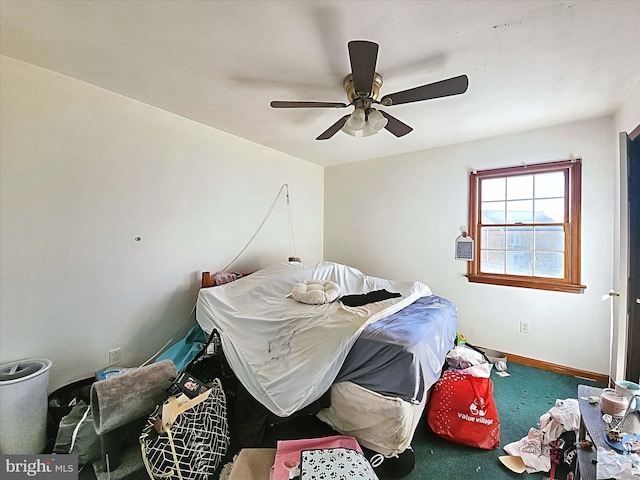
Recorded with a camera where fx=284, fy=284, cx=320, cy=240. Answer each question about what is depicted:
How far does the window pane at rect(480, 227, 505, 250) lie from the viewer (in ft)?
11.2

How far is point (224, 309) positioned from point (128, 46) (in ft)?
6.49

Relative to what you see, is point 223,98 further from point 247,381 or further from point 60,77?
point 247,381

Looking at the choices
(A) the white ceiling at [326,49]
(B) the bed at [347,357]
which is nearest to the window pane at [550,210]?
(A) the white ceiling at [326,49]

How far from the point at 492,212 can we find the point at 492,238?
0.32 meters

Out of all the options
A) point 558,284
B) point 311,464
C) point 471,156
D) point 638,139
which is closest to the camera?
point 311,464

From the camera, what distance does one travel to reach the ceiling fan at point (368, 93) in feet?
5.01

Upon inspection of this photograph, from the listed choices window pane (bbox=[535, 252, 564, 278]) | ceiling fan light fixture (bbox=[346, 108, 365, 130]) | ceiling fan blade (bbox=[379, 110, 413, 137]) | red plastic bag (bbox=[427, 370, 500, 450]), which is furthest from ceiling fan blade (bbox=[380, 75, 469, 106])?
window pane (bbox=[535, 252, 564, 278])

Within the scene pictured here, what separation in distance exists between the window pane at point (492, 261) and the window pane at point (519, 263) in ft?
0.26

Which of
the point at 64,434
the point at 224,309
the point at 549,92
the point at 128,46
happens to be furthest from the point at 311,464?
the point at 549,92

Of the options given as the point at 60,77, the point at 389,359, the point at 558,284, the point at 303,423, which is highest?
the point at 60,77

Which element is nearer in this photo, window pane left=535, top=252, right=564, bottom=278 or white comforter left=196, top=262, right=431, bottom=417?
white comforter left=196, top=262, right=431, bottom=417

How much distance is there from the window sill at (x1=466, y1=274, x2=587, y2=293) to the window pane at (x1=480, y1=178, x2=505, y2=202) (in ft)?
3.13

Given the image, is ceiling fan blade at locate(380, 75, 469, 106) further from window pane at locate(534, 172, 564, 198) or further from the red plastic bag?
window pane at locate(534, 172, 564, 198)

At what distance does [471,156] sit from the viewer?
3521 millimetres
